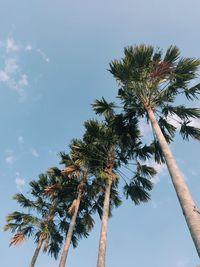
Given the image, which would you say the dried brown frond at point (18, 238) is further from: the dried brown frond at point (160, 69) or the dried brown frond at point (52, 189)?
the dried brown frond at point (160, 69)

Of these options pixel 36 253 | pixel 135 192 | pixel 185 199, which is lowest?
pixel 185 199

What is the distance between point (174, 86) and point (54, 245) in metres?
11.3

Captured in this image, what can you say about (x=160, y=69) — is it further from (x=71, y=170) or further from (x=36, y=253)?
(x=36, y=253)

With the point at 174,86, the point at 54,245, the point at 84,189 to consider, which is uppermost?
the point at 174,86

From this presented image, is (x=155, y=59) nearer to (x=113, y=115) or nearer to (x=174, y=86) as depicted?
(x=174, y=86)

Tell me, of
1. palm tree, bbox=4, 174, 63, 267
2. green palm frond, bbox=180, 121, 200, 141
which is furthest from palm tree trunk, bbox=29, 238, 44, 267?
green palm frond, bbox=180, 121, 200, 141

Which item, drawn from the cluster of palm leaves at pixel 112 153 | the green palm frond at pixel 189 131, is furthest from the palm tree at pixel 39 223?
the green palm frond at pixel 189 131

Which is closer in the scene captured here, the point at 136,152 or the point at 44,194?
the point at 136,152

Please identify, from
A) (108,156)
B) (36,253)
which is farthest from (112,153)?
(36,253)

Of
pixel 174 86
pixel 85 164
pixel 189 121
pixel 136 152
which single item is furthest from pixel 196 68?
pixel 85 164

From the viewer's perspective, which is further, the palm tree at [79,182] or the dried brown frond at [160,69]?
the palm tree at [79,182]

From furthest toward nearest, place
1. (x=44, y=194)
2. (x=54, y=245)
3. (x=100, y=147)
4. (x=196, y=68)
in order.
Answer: (x=44, y=194), (x=54, y=245), (x=100, y=147), (x=196, y=68)

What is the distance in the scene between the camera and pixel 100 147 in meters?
16.0

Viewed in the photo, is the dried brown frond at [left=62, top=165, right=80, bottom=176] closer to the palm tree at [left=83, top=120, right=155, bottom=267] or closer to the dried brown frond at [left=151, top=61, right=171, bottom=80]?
the palm tree at [left=83, top=120, right=155, bottom=267]
